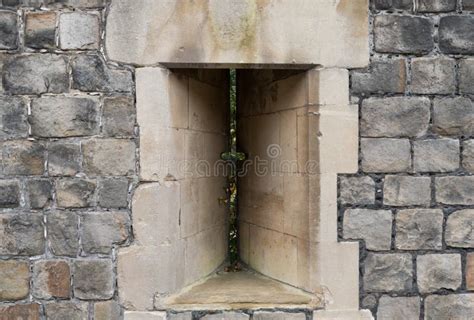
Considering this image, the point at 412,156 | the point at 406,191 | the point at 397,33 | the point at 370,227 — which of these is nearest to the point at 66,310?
the point at 370,227

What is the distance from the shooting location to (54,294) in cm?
265

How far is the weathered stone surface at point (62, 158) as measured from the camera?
263cm

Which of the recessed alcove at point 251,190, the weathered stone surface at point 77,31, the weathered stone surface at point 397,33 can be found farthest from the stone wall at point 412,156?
the weathered stone surface at point 77,31

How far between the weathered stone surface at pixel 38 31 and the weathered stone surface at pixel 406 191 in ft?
6.65

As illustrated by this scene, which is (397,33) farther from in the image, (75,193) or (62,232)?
(62,232)

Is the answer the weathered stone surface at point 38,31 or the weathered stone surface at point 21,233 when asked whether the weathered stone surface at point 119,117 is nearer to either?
the weathered stone surface at point 38,31

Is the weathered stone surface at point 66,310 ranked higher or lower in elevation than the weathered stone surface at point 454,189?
lower

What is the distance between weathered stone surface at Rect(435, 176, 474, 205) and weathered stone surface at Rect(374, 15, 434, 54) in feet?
2.51

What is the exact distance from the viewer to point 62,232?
2.64 meters

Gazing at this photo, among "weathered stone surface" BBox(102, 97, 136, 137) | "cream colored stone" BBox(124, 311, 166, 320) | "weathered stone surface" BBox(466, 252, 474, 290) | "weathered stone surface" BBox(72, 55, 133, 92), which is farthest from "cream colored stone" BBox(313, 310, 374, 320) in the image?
"weathered stone surface" BBox(72, 55, 133, 92)

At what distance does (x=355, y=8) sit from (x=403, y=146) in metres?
0.82

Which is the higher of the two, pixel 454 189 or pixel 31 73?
pixel 31 73

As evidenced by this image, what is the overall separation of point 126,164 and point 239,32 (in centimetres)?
96

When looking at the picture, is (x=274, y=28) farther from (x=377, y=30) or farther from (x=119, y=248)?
(x=119, y=248)
